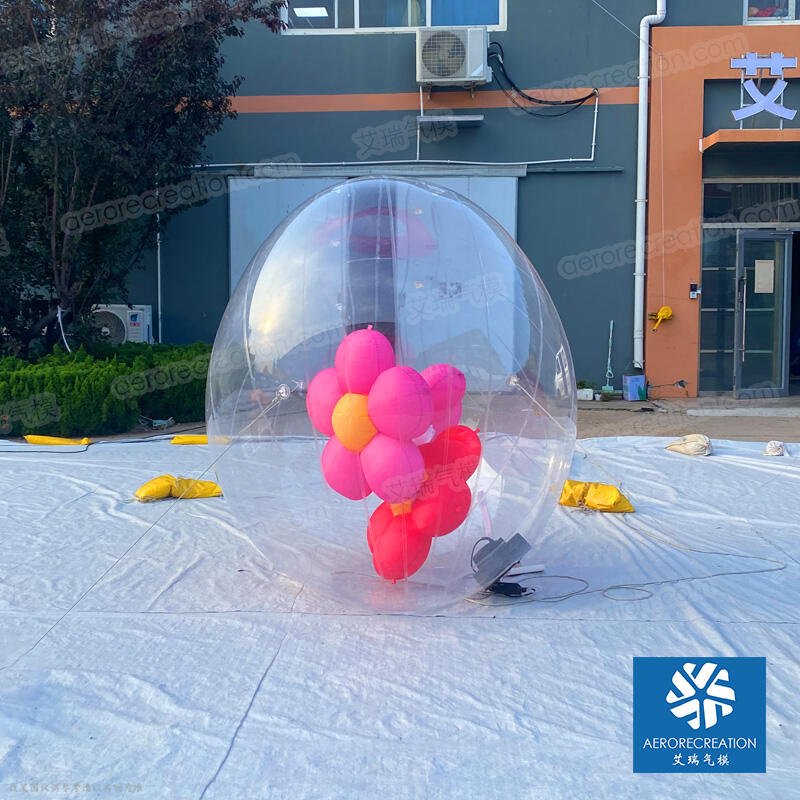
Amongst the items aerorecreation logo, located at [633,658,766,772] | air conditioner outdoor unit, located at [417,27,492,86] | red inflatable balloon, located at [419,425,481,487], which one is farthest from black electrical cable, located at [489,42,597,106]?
aerorecreation logo, located at [633,658,766,772]

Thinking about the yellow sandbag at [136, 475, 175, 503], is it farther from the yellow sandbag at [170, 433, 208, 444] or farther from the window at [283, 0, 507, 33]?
the window at [283, 0, 507, 33]

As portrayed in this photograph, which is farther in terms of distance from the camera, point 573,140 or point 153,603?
point 573,140

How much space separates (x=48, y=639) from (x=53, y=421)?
4860 mm

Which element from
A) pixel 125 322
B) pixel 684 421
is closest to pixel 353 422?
pixel 684 421

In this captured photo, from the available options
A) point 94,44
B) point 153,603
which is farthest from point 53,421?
point 153,603

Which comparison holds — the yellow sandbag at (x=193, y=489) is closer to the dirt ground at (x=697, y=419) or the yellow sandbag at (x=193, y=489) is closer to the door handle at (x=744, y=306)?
the dirt ground at (x=697, y=419)

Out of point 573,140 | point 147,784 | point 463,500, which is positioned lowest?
point 147,784

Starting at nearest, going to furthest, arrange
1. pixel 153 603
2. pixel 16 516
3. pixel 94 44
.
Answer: pixel 153 603 < pixel 16 516 < pixel 94 44

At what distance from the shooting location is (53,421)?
298 inches

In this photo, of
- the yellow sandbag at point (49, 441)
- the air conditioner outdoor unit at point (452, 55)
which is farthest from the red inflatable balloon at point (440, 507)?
the air conditioner outdoor unit at point (452, 55)

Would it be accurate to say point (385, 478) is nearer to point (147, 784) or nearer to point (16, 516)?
point (147, 784)

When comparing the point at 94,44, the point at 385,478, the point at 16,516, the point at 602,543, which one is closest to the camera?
the point at 385,478

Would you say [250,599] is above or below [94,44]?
below

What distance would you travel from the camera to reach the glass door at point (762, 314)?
10859 mm
